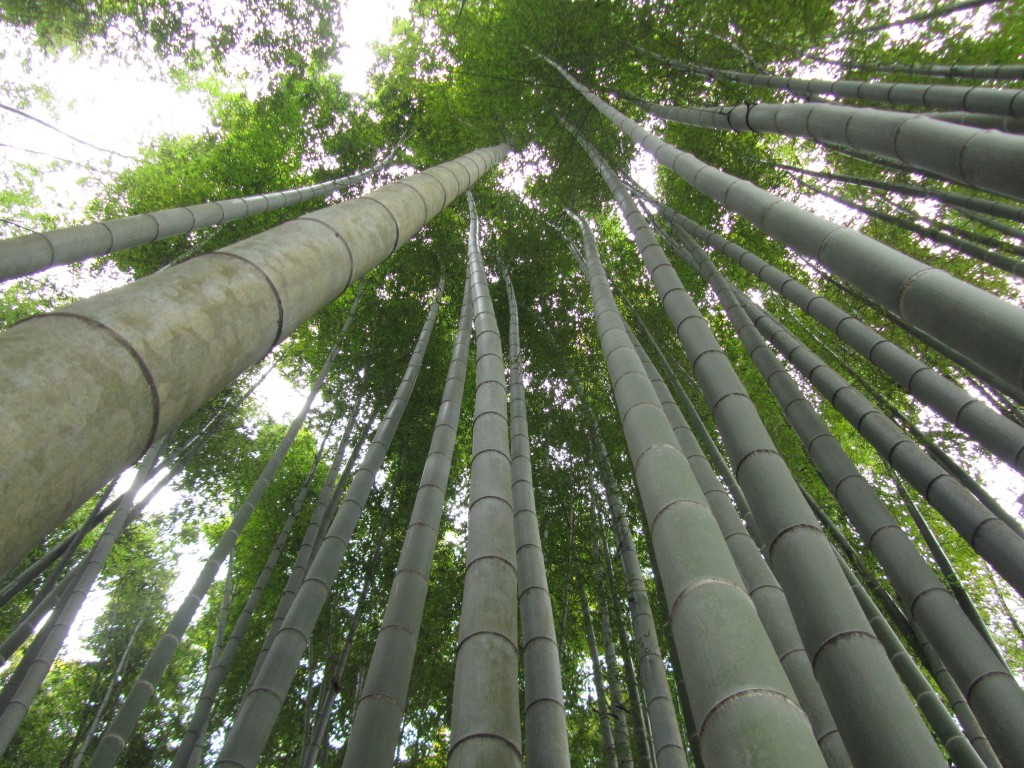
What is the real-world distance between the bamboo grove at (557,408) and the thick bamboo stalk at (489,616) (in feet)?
0.04

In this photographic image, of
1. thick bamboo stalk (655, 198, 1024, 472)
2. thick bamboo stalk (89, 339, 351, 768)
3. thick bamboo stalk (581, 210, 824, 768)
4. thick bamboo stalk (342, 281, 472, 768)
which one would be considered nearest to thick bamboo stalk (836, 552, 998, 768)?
thick bamboo stalk (655, 198, 1024, 472)

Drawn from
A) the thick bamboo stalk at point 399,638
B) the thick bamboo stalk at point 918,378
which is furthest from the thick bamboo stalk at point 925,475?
the thick bamboo stalk at point 399,638

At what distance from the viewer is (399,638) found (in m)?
2.33

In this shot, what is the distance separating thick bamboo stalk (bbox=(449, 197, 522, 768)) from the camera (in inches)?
65.1

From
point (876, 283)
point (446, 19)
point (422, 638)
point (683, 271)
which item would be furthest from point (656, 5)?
point (422, 638)

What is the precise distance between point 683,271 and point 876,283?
5642mm

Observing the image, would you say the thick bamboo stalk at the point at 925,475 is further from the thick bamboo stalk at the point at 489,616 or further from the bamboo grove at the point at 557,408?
the thick bamboo stalk at the point at 489,616

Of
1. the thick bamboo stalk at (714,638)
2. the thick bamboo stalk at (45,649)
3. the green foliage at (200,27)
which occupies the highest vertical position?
→ the green foliage at (200,27)

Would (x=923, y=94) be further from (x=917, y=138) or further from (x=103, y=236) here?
(x=103, y=236)

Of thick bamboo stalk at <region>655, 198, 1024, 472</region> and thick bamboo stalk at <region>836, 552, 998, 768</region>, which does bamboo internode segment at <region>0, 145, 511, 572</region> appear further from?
thick bamboo stalk at <region>655, 198, 1024, 472</region>

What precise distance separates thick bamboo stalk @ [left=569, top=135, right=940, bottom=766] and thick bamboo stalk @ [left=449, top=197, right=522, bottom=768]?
917mm

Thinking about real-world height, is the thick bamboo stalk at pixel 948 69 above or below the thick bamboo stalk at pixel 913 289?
above

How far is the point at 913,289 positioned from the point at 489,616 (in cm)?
173

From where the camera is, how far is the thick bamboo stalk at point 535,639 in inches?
86.0
